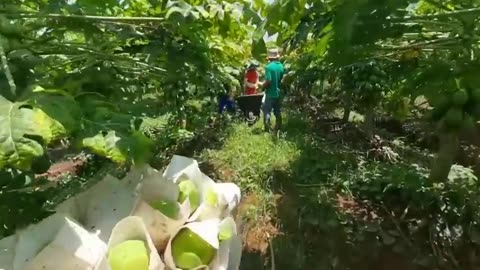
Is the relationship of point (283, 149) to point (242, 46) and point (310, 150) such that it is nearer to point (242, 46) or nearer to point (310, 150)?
point (310, 150)

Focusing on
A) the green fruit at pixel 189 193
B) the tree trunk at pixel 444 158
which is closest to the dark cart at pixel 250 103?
the tree trunk at pixel 444 158

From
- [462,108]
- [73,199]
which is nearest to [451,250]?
[462,108]

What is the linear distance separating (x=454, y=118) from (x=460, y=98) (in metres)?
0.10

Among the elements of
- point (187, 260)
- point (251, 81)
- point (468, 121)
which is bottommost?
point (251, 81)

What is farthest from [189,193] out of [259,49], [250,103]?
[250,103]

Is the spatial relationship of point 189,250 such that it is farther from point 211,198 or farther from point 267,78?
point 267,78

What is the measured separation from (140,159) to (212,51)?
209 cm

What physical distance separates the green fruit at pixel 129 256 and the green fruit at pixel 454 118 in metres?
2.09

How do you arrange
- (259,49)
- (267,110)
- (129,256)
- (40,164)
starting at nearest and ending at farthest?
1. (129,256)
2. (40,164)
3. (259,49)
4. (267,110)

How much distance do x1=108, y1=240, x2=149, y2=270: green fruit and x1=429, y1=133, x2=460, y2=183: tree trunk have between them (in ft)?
8.67

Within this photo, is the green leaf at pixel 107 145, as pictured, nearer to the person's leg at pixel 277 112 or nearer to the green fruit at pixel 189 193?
the green fruit at pixel 189 193

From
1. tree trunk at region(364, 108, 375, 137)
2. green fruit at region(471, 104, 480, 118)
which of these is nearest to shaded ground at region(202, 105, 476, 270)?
tree trunk at region(364, 108, 375, 137)

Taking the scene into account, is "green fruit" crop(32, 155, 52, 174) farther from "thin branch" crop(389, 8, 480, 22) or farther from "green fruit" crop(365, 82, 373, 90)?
"green fruit" crop(365, 82, 373, 90)

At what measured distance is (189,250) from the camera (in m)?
1.21
